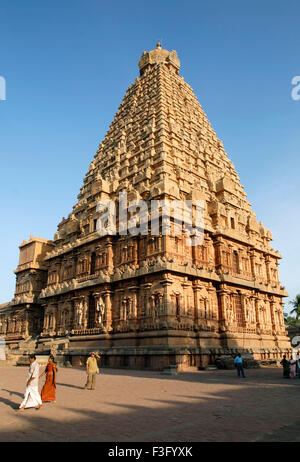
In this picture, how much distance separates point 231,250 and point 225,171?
13758 mm

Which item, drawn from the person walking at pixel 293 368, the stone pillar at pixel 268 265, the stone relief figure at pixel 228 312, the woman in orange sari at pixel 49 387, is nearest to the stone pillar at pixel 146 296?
the stone relief figure at pixel 228 312

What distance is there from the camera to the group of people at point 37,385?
998cm

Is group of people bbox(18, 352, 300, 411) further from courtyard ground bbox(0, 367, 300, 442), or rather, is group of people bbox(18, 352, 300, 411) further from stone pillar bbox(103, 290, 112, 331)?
stone pillar bbox(103, 290, 112, 331)

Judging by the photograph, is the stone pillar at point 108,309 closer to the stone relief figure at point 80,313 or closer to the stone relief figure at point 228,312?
the stone relief figure at point 80,313

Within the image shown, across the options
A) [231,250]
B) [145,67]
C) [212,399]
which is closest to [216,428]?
[212,399]

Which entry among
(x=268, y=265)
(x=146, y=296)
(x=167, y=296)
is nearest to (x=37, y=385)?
(x=167, y=296)

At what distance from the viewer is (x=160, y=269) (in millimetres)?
25344

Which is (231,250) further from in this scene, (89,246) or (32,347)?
(32,347)

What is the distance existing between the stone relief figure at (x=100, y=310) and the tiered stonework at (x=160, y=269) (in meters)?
0.09

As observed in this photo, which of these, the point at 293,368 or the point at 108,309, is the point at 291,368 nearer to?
the point at 293,368

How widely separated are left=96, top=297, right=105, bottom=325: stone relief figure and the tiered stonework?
0.09 meters

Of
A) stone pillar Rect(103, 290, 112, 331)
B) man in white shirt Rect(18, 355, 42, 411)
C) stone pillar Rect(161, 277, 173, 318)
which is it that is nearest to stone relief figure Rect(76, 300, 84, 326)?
stone pillar Rect(103, 290, 112, 331)

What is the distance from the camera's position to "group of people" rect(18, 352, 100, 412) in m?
9.98

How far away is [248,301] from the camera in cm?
3359
